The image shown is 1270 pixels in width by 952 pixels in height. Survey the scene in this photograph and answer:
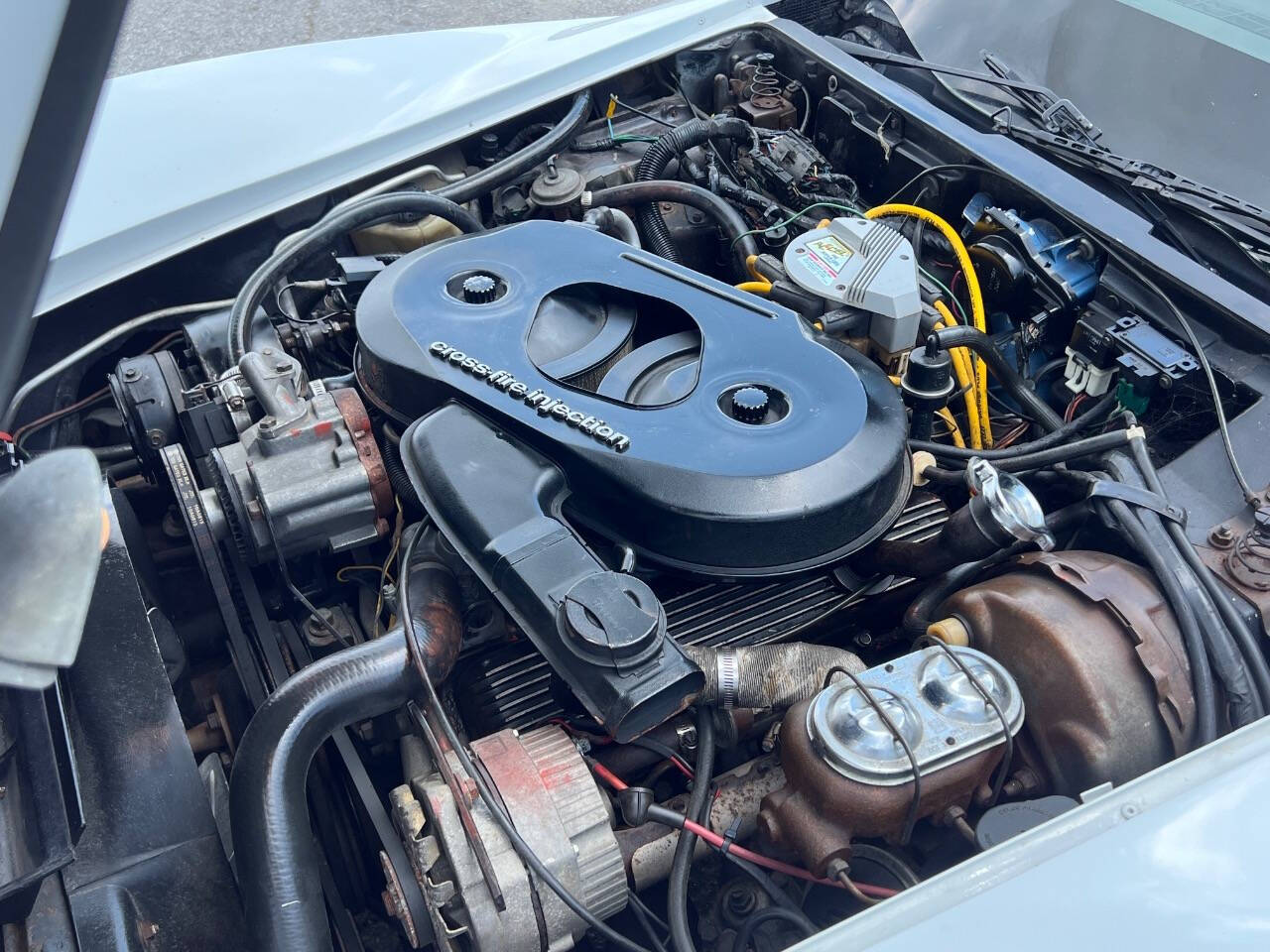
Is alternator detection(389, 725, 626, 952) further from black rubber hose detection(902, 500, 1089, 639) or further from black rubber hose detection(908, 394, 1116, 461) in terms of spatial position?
black rubber hose detection(908, 394, 1116, 461)

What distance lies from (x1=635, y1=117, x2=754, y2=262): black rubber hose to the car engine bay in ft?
0.54

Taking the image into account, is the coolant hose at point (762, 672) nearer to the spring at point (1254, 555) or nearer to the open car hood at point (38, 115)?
the spring at point (1254, 555)

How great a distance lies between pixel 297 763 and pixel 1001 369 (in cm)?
117

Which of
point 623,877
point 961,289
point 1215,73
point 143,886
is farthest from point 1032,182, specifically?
point 143,886

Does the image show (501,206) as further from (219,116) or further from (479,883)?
(479,883)

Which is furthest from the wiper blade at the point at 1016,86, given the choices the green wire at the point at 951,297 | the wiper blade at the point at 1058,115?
the green wire at the point at 951,297

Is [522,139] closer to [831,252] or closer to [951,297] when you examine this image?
[831,252]

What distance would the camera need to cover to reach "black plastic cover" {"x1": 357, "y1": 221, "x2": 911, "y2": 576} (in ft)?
4.06

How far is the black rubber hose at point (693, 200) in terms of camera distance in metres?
1.82

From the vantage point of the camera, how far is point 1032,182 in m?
1.78

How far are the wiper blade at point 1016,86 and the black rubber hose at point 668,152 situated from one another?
0.41 m

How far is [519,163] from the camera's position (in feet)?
6.47

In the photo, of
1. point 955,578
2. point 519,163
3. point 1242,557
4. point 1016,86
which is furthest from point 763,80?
point 1242,557

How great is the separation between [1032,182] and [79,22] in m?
1.49
